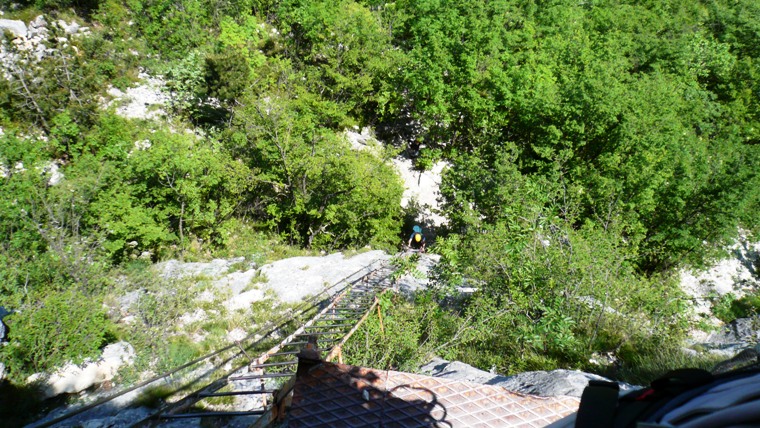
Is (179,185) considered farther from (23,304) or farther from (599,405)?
(599,405)

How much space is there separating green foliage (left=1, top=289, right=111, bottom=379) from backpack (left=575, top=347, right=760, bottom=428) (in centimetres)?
1221

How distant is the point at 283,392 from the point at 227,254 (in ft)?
55.6

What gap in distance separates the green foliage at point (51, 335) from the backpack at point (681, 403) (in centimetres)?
1221

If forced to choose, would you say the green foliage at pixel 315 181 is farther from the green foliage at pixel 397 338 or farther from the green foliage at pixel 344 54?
the green foliage at pixel 397 338

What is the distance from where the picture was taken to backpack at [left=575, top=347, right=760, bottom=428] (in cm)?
126

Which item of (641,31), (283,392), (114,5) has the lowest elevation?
(283,392)

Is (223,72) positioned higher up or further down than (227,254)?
higher up

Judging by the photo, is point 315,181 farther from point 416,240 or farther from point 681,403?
point 681,403

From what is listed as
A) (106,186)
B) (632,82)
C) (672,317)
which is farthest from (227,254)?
(632,82)

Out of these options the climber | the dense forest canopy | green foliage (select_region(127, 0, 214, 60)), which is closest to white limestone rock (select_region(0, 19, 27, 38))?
the dense forest canopy

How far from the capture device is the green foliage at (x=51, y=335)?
10.0 metres

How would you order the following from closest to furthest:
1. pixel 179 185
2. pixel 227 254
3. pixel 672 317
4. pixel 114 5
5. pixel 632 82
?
1. pixel 672 317
2. pixel 179 185
3. pixel 227 254
4. pixel 632 82
5. pixel 114 5

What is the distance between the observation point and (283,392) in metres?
3.38

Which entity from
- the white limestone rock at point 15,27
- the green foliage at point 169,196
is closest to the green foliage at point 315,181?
the green foliage at point 169,196
